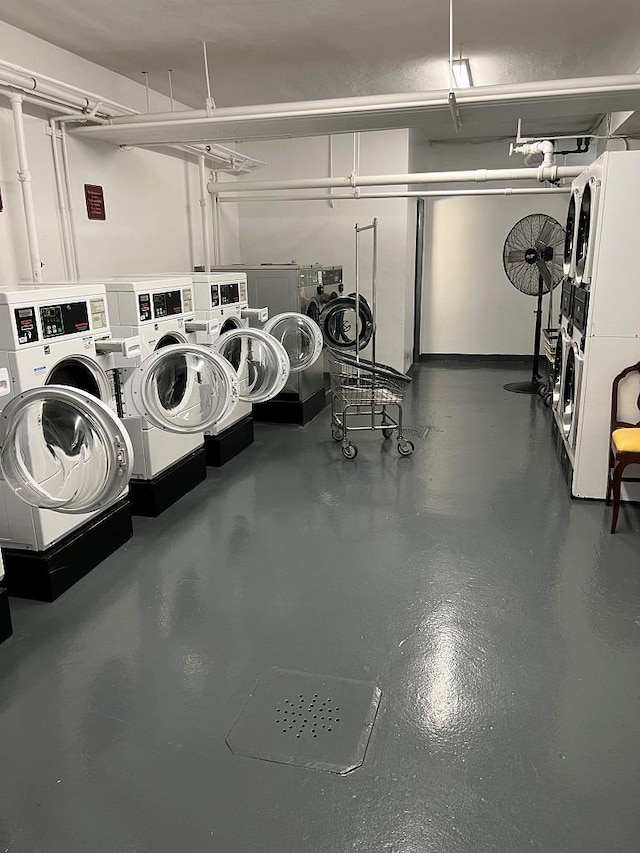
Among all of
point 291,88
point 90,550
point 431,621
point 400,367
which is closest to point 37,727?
point 90,550

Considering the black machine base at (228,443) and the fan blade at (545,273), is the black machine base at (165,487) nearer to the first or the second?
the black machine base at (228,443)

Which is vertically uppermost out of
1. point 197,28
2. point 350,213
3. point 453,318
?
point 197,28

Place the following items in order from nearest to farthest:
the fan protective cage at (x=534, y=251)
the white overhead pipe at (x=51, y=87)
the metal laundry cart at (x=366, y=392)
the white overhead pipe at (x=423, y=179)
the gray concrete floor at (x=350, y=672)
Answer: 1. the gray concrete floor at (x=350, y=672)
2. the white overhead pipe at (x=51, y=87)
3. the metal laundry cart at (x=366, y=392)
4. the white overhead pipe at (x=423, y=179)
5. the fan protective cage at (x=534, y=251)

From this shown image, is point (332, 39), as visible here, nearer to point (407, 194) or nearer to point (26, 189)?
point (407, 194)

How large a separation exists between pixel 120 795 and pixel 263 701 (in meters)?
0.61

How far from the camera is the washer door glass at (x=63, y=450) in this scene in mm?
2803

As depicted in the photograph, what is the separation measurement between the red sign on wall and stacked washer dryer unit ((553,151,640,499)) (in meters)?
3.76

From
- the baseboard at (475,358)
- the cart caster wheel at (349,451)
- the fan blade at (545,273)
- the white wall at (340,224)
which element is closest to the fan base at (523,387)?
the fan blade at (545,273)

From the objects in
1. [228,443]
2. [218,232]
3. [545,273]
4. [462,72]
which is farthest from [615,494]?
[218,232]

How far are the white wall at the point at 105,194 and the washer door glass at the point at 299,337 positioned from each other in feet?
4.43

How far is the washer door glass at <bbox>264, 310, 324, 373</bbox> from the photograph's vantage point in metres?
6.12

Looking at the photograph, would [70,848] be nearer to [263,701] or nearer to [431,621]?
[263,701]

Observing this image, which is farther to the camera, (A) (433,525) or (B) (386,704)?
(A) (433,525)

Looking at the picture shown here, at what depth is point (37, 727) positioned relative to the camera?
2322 millimetres
